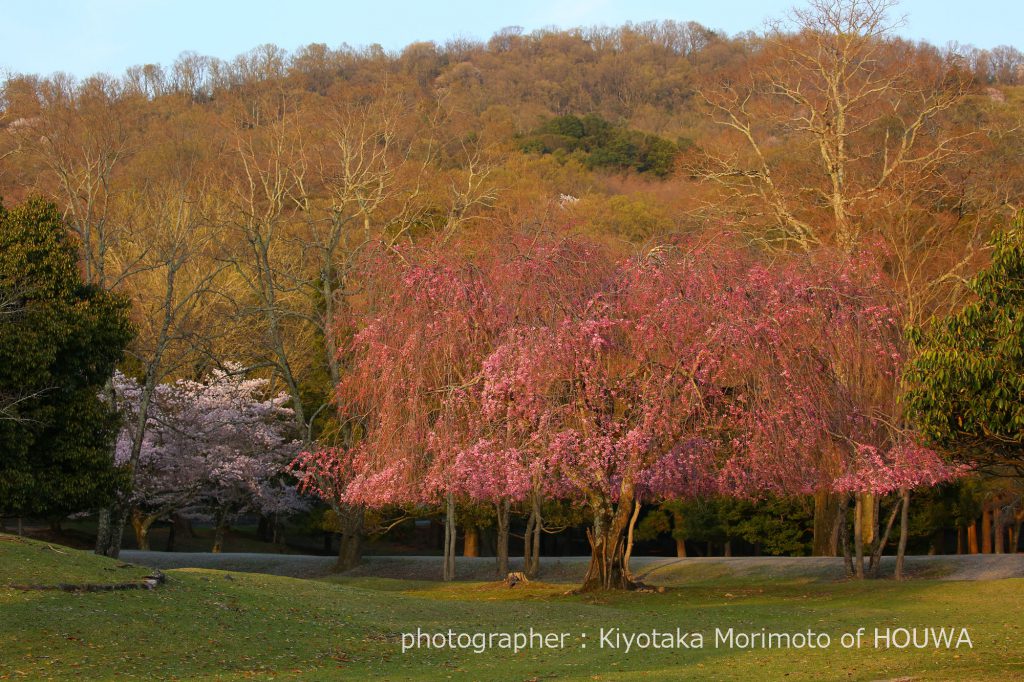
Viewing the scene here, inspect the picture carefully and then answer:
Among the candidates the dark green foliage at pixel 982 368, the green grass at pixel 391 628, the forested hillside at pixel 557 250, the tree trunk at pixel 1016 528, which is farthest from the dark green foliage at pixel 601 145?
the dark green foliage at pixel 982 368

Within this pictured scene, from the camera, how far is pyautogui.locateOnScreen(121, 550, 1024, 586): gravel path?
81.9ft

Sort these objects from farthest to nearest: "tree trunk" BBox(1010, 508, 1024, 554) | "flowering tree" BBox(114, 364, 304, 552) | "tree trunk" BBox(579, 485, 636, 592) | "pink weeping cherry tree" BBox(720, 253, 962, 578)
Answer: "flowering tree" BBox(114, 364, 304, 552), "tree trunk" BBox(1010, 508, 1024, 554), "tree trunk" BBox(579, 485, 636, 592), "pink weeping cherry tree" BBox(720, 253, 962, 578)

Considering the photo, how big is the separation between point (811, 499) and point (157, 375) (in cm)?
1903

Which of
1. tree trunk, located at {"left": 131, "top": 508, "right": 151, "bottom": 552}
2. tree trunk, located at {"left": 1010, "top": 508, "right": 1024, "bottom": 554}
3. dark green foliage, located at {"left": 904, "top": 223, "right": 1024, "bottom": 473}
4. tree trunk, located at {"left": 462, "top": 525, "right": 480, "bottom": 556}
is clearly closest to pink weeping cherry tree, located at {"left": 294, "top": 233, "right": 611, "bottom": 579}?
dark green foliage, located at {"left": 904, "top": 223, "right": 1024, "bottom": 473}

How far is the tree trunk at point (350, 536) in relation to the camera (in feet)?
103

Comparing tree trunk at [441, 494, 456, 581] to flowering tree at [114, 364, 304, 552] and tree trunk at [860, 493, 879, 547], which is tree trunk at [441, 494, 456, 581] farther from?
tree trunk at [860, 493, 879, 547]

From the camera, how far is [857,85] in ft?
116

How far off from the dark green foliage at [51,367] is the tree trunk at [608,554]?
33.1ft

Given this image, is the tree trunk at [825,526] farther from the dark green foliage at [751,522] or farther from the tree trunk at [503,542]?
the tree trunk at [503,542]

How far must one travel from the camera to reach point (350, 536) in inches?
1241

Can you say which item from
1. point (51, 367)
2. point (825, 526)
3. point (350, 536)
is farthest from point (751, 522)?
point (51, 367)

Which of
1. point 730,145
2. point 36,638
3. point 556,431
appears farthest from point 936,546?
point 36,638

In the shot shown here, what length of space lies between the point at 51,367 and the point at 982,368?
680 inches

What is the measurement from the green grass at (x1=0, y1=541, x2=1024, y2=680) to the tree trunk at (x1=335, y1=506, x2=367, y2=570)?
471 inches
